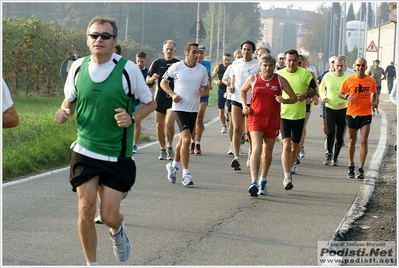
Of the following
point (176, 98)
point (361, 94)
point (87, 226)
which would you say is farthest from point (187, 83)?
point (87, 226)

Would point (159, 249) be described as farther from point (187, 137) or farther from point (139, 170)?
point (139, 170)

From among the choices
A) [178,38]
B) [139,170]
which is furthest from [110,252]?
[178,38]

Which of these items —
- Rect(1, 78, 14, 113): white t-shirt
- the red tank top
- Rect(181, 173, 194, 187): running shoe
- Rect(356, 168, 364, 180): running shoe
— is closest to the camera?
Rect(1, 78, 14, 113): white t-shirt

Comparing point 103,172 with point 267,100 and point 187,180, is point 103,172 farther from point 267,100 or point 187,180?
point 187,180

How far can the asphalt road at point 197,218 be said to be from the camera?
715 centimetres

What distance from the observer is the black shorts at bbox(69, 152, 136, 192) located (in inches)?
253

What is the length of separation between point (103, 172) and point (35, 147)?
7.32 metres

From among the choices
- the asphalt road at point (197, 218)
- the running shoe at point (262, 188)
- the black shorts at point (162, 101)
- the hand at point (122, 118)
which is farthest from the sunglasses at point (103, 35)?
the black shorts at point (162, 101)

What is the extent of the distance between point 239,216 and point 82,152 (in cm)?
312

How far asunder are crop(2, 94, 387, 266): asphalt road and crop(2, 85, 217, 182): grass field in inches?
16.3

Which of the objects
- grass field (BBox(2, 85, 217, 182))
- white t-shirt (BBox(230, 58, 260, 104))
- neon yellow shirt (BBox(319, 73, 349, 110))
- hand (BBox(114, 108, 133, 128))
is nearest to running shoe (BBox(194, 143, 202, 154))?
white t-shirt (BBox(230, 58, 260, 104))

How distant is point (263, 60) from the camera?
1062 cm

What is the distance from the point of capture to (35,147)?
1354 cm

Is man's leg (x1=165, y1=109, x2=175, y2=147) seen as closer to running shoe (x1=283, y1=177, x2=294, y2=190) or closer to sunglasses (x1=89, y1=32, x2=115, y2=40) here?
running shoe (x1=283, y1=177, x2=294, y2=190)
